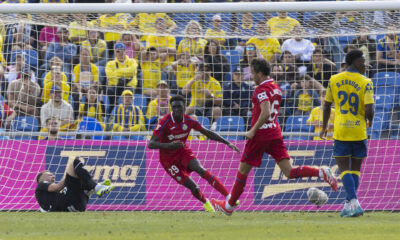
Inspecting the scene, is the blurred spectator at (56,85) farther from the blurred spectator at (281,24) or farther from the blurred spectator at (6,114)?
the blurred spectator at (281,24)

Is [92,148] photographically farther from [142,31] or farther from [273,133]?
[273,133]

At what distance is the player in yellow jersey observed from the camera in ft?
33.0

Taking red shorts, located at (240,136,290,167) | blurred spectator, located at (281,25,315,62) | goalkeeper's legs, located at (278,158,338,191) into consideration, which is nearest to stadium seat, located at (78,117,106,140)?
blurred spectator, located at (281,25,315,62)

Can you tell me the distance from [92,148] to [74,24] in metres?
2.15

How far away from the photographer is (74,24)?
44.3 ft

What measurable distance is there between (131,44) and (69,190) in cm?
442

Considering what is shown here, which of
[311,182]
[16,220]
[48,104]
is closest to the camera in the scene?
[16,220]

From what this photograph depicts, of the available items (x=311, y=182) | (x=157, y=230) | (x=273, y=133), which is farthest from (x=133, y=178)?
(x=157, y=230)

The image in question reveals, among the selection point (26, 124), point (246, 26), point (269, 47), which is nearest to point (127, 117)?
point (26, 124)

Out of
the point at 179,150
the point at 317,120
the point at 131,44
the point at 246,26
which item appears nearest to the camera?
the point at 179,150

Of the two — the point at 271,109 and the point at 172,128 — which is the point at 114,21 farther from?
the point at 271,109

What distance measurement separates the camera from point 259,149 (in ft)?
33.3

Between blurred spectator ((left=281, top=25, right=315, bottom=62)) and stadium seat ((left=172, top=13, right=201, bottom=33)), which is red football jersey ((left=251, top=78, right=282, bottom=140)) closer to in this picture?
stadium seat ((left=172, top=13, right=201, bottom=33))

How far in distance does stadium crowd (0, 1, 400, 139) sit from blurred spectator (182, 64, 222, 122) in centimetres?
2
